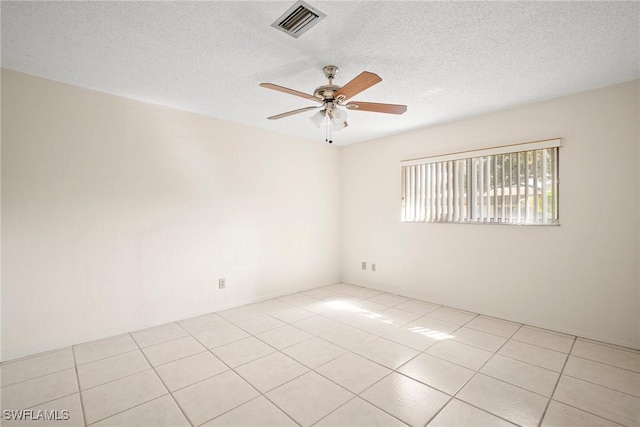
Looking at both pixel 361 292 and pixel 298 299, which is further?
pixel 361 292

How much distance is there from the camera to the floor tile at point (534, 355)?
2.39 metres

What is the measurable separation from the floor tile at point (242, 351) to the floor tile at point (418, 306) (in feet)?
6.30

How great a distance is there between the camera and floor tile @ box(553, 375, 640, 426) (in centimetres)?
179

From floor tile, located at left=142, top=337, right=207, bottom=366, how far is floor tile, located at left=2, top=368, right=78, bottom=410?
0.52 meters

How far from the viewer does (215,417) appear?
1779 millimetres

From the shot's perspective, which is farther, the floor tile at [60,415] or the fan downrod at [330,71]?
the fan downrod at [330,71]

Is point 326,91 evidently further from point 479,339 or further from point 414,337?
point 479,339

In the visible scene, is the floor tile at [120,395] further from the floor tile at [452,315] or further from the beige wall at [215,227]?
the floor tile at [452,315]

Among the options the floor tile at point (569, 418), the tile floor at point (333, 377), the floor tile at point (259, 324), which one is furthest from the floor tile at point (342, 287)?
the floor tile at point (569, 418)

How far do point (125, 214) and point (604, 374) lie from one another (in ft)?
14.5

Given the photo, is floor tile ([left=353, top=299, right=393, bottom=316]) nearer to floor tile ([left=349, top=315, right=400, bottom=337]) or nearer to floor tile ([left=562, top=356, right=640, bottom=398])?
floor tile ([left=349, top=315, right=400, bottom=337])

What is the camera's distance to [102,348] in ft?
8.79

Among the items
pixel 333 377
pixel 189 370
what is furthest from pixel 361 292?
pixel 189 370

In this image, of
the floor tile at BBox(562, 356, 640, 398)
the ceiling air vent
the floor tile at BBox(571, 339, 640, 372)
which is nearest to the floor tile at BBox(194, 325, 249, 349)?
the ceiling air vent
